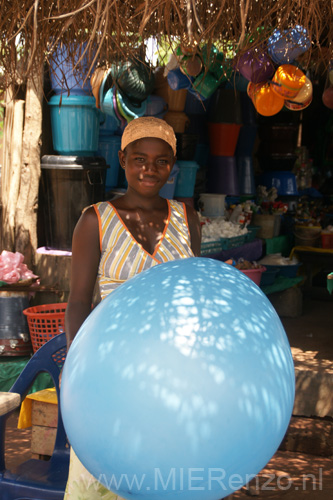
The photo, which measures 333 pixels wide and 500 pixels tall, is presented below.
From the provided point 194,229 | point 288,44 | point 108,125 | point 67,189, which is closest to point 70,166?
point 67,189

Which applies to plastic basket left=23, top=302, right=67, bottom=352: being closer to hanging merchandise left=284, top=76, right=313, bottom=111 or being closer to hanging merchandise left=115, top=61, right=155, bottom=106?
hanging merchandise left=115, top=61, right=155, bottom=106

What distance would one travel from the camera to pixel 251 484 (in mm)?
2846

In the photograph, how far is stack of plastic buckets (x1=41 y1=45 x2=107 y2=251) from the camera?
4.34 metres

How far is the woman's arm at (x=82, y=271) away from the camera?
1762 millimetres

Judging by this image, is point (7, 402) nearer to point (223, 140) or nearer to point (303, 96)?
point (303, 96)

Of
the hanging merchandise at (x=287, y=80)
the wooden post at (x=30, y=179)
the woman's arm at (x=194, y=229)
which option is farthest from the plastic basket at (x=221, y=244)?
the woman's arm at (x=194, y=229)

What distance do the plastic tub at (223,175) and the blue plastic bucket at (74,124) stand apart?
2069mm

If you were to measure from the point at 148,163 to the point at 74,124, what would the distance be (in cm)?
274

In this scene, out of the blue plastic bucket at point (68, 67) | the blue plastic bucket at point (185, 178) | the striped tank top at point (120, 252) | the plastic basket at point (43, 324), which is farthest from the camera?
the blue plastic bucket at point (185, 178)

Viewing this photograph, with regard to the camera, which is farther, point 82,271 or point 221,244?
point 221,244

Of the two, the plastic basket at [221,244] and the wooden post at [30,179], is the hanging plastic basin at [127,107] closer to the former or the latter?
the wooden post at [30,179]

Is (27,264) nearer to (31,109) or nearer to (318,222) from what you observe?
(31,109)

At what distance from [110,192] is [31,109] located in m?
0.90

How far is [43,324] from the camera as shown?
386 cm
